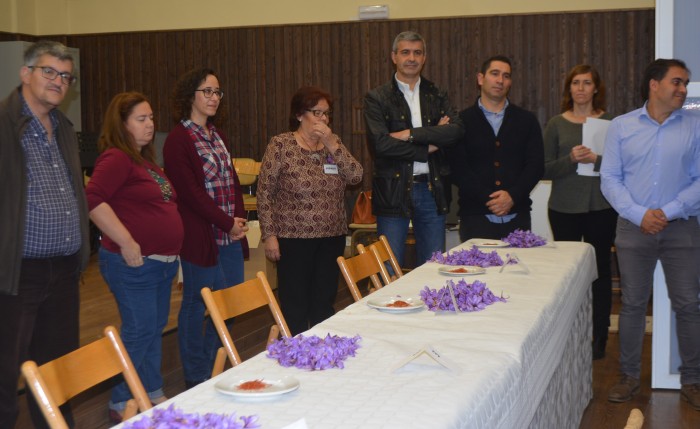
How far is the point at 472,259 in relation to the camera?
11.6 ft

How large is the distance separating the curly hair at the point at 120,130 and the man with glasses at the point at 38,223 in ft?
1.72

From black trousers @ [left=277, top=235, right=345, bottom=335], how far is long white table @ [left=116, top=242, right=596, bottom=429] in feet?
3.09

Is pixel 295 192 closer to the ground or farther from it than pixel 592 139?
closer to the ground

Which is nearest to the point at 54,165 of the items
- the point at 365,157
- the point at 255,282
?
the point at 255,282

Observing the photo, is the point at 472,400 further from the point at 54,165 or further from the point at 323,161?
the point at 323,161

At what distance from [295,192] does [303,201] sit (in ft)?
0.20

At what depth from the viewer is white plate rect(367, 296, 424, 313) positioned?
8.53 feet

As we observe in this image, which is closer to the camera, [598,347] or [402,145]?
[402,145]

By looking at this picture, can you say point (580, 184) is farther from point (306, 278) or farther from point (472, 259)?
point (306, 278)

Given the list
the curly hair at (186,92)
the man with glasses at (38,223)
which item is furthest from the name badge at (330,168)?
the man with glasses at (38,223)

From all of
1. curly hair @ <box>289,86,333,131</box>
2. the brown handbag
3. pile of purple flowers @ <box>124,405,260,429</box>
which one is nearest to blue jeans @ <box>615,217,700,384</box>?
curly hair @ <box>289,86,333,131</box>

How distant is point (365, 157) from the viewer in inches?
414

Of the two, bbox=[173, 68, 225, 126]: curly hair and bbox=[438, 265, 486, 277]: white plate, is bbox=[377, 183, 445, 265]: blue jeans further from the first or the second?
bbox=[173, 68, 225, 126]: curly hair

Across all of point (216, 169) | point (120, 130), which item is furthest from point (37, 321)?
point (216, 169)
